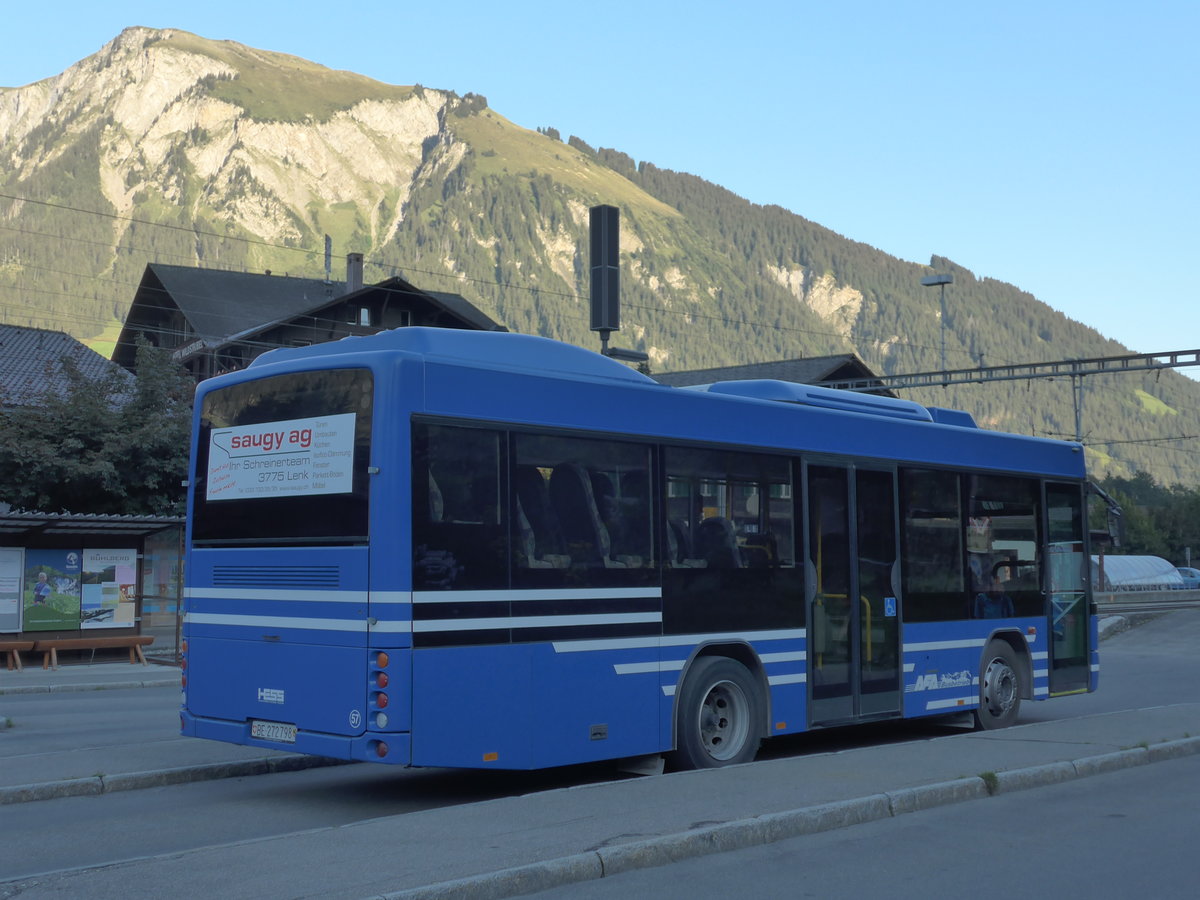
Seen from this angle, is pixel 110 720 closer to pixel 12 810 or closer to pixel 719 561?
pixel 12 810

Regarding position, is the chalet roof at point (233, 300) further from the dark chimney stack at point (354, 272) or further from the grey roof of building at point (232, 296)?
the dark chimney stack at point (354, 272)

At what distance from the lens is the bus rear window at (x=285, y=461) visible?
943cm

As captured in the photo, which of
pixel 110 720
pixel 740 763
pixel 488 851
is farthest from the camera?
pixel 110 720

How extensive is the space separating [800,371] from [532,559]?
5177cm

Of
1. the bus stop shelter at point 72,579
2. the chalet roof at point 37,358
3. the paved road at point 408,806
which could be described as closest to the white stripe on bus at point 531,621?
the paved road at point 408,806

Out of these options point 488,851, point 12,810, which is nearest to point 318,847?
point 488,851

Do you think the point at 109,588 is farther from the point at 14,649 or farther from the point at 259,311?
the point at 259,311

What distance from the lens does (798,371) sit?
60906mm

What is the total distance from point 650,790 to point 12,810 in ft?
14.4

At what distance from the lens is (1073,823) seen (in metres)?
9.29

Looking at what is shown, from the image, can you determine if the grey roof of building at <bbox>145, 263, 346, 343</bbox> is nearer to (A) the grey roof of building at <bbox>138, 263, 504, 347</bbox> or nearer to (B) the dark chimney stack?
(A) the grey roof of building at <bbox>138, 263, 504, 347</bbox>

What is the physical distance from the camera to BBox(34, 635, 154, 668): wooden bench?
960 inches

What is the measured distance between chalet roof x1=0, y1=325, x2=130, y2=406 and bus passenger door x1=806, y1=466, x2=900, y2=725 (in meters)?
29.4

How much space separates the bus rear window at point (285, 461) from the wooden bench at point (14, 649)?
49.5ft
